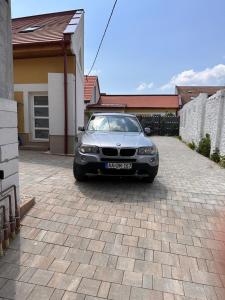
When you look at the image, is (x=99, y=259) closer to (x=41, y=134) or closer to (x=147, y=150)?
(x=147, y=150)

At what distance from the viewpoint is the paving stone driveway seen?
2.35m

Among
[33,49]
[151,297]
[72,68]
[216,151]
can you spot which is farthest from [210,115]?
[151,297]

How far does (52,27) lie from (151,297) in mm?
10987

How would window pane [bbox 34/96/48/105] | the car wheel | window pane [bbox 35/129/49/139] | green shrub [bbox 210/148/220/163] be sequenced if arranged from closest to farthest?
the car wheel → green shrub [bbox 210/148/220/163] → window pane [bbox 34/96/48/105] → window pane [bbox 35/129/49/139]

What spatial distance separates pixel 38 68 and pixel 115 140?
5840mm

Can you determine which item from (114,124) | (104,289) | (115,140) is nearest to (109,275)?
(104,289)

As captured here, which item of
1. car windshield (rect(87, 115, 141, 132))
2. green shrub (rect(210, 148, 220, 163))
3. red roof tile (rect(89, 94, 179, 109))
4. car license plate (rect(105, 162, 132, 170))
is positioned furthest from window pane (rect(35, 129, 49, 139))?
red roof tile (rect(89, 94, 179, 109))

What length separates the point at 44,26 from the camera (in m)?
11.2

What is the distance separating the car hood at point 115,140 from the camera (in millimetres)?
4937

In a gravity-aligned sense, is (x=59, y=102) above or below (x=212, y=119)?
above

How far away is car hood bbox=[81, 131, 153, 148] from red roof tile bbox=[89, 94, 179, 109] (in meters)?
20.9

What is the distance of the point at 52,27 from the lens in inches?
419

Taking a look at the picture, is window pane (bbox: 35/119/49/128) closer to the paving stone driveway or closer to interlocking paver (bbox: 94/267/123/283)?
the paving stone driveway

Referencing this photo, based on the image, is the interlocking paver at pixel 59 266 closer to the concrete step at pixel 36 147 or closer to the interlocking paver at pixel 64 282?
the interlocking paver at pixel 64 282
